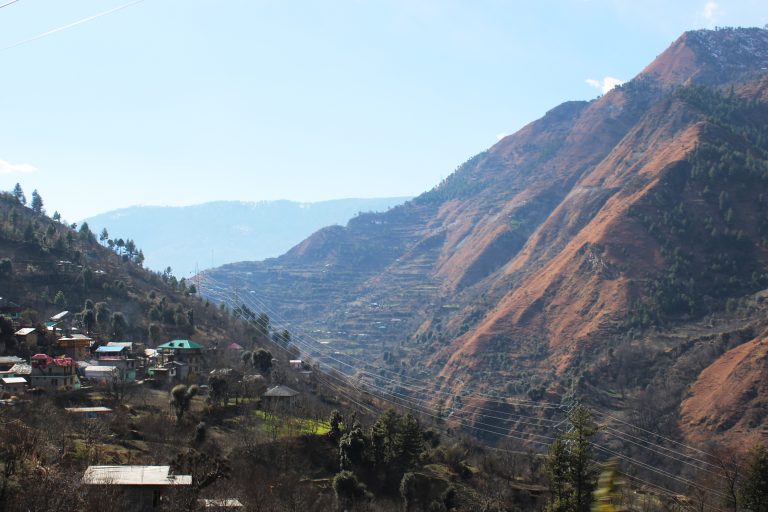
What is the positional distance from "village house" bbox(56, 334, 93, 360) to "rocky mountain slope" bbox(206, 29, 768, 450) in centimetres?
5716

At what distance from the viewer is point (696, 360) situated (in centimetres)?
8431

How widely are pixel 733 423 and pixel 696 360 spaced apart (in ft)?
44.7

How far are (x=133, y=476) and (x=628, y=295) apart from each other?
89.0 m

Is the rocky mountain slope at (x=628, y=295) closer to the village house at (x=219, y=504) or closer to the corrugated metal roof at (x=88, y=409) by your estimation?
the corrugated metal roof at (x=88, y=409)

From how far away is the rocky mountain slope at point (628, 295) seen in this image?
8394cm

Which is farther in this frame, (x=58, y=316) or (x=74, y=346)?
(x=58, y=316)

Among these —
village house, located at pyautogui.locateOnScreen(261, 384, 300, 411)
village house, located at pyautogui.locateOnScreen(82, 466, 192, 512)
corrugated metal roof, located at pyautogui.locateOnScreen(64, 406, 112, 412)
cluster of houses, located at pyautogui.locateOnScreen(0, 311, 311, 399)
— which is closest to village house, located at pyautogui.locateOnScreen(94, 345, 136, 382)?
cluster of houses, located at pyautogui.locateOnScreen(0, 311, 311, 399)

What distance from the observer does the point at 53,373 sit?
45.7 metres

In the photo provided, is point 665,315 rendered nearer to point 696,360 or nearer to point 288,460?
point 696,360

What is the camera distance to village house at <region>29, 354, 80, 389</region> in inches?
1775

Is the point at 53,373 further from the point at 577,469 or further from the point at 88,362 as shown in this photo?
the point at 577,469

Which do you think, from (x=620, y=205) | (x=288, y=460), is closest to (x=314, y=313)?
(x=620, y=205)

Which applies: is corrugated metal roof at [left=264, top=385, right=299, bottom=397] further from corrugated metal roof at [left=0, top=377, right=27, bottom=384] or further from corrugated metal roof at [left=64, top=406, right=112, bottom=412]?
corrugated metal roof at [left=0, top=377, right=27, bottom=384]

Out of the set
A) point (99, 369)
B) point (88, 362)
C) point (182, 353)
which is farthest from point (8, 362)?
point (182, 353)
